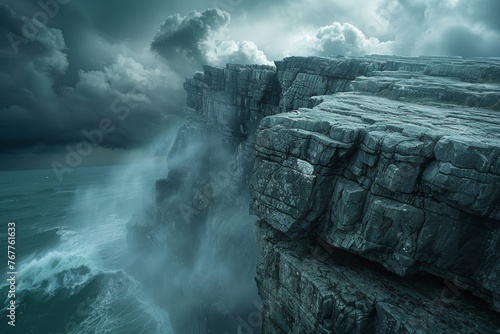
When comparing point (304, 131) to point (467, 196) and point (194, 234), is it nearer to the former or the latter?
point (467, 196)

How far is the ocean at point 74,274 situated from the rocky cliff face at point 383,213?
143 feet

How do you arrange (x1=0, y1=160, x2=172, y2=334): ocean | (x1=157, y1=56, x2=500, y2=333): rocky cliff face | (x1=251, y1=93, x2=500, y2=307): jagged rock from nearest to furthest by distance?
(x1=251, y1=93, x2=500, y2=307): jagged rock < (x1=157, y1=56, x2=500, y2=333): rocky cliff face < (x1=0, y1=160, x2=172, y2=334): ocean

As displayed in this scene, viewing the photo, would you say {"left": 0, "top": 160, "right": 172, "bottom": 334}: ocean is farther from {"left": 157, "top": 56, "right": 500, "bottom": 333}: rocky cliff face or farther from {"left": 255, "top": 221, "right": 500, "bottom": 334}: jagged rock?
{"left": 157, "top": 56, "right": 500, "bottom": 333}: rocky cliff face

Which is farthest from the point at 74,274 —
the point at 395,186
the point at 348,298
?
the point at 395,186

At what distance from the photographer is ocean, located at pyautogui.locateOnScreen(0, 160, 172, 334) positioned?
163 ft

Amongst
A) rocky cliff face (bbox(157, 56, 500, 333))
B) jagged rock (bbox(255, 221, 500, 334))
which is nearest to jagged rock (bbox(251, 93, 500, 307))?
rocky cliff face (bbox(157, 56, 500, 333))

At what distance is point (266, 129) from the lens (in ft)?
66.9

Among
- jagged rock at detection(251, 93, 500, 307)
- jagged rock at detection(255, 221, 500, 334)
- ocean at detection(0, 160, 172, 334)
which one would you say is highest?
jagged rock at detection(251, 93, 500, 307)

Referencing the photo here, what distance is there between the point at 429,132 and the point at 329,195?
25.4ft

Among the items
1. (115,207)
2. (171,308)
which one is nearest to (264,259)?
(171,308)

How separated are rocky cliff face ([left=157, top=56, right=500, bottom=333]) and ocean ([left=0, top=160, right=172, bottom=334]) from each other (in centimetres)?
4360

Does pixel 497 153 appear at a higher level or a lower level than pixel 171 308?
higher

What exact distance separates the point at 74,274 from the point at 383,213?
79.4m

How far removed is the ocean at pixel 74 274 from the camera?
4959cm
